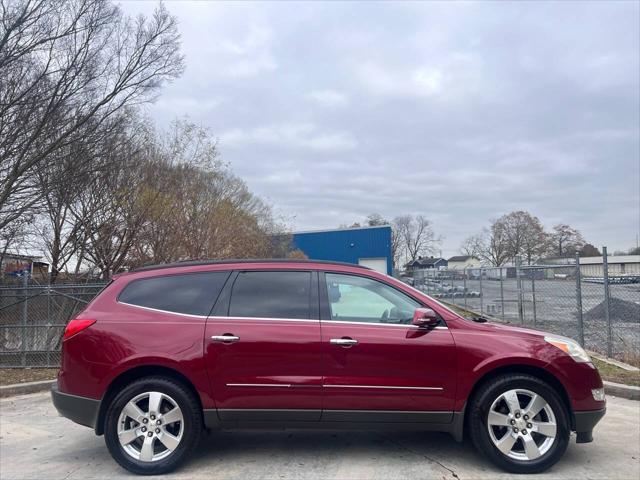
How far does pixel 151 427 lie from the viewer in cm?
452

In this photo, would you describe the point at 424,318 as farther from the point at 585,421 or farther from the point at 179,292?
the point at 179,292

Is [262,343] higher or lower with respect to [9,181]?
lower

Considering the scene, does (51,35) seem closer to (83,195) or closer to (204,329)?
(83,195)

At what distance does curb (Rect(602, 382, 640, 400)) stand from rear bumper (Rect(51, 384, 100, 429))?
651 centimetres

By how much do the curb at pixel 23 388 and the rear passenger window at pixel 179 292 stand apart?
4441 mm

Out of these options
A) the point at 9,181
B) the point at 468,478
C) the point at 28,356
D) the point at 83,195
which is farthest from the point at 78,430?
the point at 83,195

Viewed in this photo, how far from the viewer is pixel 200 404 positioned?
15.1ft

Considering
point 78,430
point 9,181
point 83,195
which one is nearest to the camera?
point 78,430

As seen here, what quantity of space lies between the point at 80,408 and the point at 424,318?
119 inches

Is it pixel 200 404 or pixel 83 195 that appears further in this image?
pixel 83 195

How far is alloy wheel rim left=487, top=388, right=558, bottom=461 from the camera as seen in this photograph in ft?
14.6

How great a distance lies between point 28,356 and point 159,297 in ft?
22.9

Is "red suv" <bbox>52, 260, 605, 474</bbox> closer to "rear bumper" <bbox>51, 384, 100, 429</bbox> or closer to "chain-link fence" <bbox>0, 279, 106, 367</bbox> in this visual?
"rear bumper" <bbox>51, 384, 100, 429</bbox>

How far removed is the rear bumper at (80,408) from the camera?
457cm
